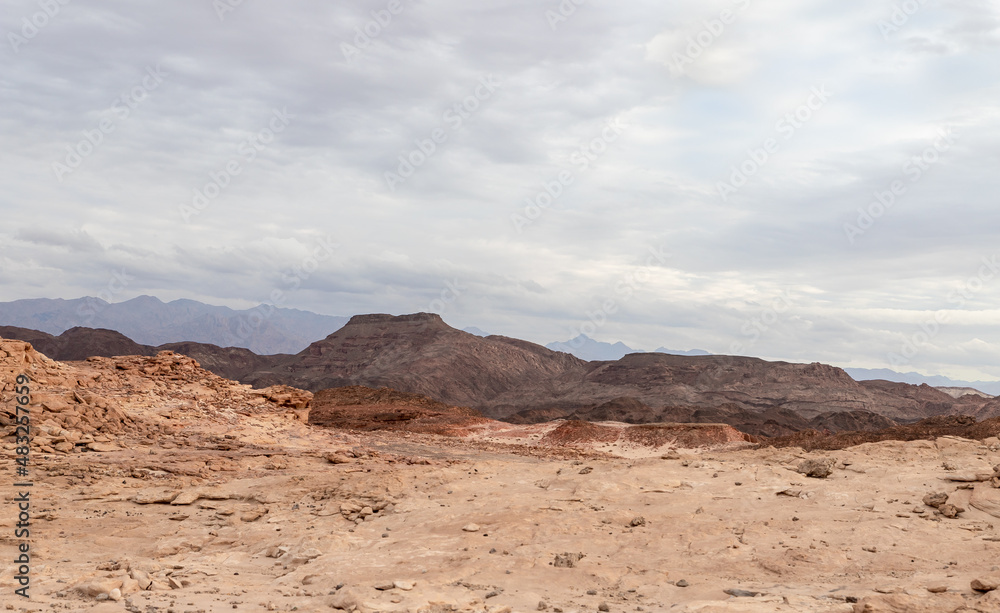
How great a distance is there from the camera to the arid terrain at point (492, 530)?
7.55 metres

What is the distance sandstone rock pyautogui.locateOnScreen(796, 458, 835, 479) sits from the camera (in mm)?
13062

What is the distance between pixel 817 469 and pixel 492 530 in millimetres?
7178

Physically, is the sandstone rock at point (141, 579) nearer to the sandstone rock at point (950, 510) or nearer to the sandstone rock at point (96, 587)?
the sandstone rock at point (96, 587)

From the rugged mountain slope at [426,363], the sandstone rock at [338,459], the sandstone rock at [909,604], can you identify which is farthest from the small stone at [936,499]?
the rugged mountain slope at [426,363]

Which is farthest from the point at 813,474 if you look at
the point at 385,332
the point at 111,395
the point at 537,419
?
the point at 385,332

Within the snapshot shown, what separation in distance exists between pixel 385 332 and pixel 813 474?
103m

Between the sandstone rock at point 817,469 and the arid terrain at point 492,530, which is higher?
the sandstone rock at point 817,469

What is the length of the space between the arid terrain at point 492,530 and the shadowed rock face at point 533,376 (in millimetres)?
49322

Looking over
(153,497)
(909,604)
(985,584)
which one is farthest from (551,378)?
(909,604)

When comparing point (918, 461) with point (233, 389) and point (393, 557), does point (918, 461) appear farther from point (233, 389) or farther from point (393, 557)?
point (233, 389)

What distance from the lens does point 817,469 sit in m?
13.1

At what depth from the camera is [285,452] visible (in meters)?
21.1

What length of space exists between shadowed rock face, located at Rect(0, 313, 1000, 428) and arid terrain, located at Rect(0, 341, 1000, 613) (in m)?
49.3

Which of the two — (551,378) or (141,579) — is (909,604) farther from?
(551,378)
